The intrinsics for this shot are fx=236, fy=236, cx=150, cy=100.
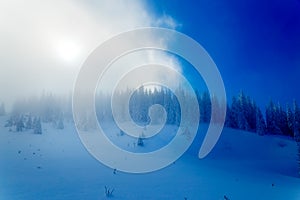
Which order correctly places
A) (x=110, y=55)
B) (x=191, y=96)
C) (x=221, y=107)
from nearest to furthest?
(x=110, y=55), (x=191, y=96), (x=221, y=107)

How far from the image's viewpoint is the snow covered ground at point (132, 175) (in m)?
9.89

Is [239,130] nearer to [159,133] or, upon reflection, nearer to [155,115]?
[159,133]

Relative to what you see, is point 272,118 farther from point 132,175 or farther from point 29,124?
point 29,124

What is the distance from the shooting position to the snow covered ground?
32.4ft

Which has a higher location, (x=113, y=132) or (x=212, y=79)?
(x=212, y=79)

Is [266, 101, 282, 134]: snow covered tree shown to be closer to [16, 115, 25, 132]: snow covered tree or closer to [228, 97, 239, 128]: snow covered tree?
[228, 97, 239, 128]: snow covered tree

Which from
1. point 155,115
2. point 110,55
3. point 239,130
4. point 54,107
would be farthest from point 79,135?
point 239,130

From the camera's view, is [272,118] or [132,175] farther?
[272,118]

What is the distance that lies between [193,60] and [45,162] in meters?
10.2

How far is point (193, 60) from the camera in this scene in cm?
1002

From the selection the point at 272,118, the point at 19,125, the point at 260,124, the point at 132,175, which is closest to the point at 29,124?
the point at 19,125

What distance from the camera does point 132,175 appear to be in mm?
12469

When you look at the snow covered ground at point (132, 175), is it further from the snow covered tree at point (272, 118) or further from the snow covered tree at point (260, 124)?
the snow covered tree at point (272, 118)

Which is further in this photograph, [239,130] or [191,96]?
[239,130]
